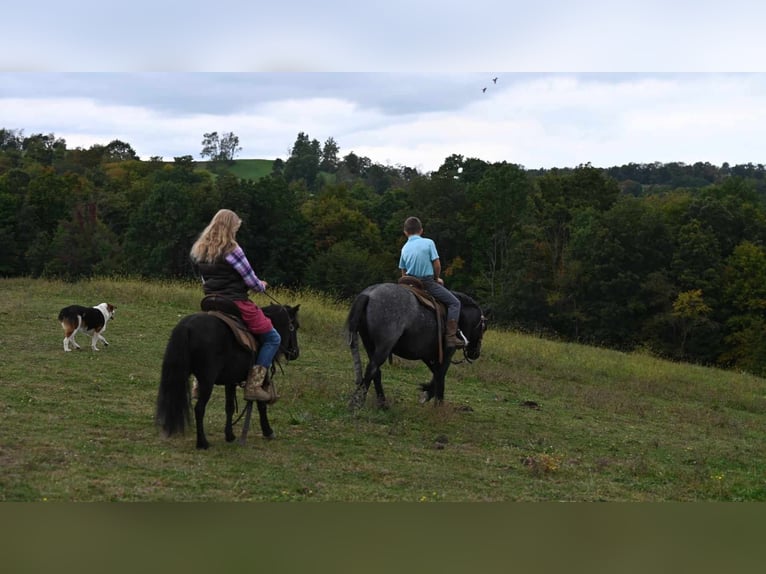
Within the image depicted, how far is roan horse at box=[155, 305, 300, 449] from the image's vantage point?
26.3 ft

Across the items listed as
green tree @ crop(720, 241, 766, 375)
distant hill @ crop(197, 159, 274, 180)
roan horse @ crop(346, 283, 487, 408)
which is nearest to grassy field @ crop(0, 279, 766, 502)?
roan horse @ crop(346, 283, 487, 408)

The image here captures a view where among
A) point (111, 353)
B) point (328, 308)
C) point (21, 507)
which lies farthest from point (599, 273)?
point (21, 507)

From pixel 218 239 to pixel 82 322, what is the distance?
7.74 meters

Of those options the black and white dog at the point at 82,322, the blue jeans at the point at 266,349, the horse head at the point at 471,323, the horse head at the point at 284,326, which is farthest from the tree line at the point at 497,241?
the blue jeans at the point at 266,349

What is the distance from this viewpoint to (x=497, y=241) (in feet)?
235

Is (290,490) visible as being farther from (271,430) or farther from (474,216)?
(474,216)

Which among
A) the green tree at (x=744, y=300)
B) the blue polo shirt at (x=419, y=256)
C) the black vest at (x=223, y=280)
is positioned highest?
the blue polo shirt at (x=419, y=256)

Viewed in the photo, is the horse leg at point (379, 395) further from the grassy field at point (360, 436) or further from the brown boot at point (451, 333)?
the brown boot at point (451, 333)

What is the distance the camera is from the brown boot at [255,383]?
877 centimetres

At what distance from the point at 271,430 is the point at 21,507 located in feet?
16.2

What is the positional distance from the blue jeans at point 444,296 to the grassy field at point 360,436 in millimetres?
1488

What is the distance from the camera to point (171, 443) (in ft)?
28.1

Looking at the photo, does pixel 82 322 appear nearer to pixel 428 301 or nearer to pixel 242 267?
pixel 428 301

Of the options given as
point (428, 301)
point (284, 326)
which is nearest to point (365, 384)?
point (428, 301)
